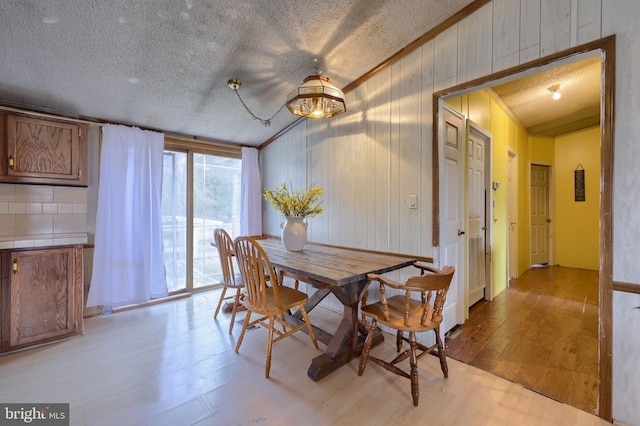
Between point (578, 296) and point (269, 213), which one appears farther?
point (269, 213)

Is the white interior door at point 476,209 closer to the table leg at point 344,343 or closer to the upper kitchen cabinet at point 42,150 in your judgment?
the table leg at point 344,343

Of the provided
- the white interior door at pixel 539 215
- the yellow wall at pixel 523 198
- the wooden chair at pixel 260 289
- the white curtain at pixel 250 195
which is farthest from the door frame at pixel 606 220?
the white interior door at pixel 539 215

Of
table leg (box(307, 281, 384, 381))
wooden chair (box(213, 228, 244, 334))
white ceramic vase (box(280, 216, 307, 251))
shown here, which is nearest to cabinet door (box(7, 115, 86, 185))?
wooden chair (box(213, 228, 244, 334))

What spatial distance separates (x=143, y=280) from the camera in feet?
9.66

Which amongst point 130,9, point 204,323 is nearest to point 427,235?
point 204,323

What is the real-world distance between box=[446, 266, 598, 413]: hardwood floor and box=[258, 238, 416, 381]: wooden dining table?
863 mm

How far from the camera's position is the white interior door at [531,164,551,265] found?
16.3ft

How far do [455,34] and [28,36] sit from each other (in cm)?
295

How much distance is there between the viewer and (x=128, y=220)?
285cm

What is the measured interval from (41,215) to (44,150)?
2.02 feet

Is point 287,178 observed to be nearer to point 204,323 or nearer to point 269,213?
point 269,213

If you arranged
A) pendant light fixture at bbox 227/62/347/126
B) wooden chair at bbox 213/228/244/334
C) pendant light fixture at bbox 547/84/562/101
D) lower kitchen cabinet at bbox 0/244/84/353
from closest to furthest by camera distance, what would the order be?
pendant light fixture at bbox 227/62/347/126 < lower kitchen cabinet at bbox 0/244/84/353 < wooden chair at bbox 213/228/244/334 < pendant light fixture at bbox 547/84/562/101

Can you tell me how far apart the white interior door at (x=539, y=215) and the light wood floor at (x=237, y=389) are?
4.35 m

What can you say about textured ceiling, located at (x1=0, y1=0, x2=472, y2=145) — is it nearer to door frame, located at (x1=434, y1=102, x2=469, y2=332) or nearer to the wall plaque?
door frame, located at (x1=434, y1=102, x2=469, y2=332)
